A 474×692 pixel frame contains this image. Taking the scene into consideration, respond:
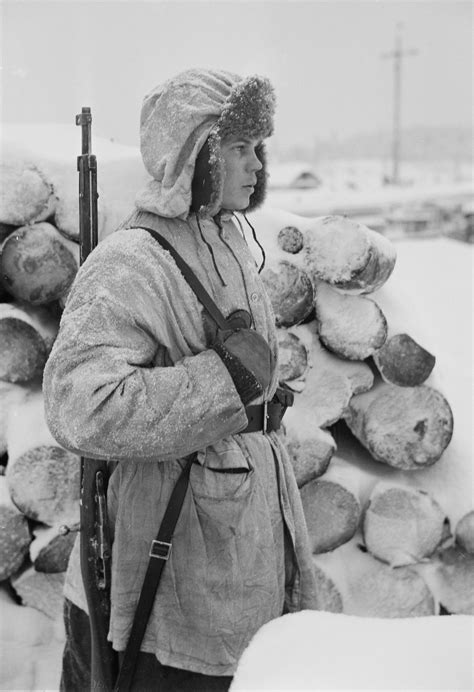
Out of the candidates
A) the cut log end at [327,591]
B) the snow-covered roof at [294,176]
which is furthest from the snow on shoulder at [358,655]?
the snow-covered roof at [294,176]

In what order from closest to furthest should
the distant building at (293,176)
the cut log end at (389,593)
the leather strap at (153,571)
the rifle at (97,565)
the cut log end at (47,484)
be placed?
the leather strap at (153,571) < the rifle at (97,565) < the cut log end at (47,484) < the cut log end at (389,593) < the distant building at (293,176)

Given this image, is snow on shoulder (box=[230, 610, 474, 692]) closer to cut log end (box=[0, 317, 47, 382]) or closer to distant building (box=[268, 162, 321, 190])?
cut log end (box=[0, 317, 47, 382])

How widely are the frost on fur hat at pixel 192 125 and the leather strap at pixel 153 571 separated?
0.49m

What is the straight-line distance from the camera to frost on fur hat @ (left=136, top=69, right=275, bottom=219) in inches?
56.4

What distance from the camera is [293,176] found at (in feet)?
32.7

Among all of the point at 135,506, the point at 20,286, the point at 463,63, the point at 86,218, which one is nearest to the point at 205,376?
the point at 135,506

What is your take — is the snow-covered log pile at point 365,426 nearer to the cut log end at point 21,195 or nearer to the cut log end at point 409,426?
the cut log end at point 409,426

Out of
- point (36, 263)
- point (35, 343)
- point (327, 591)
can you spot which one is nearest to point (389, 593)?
point (327, 591)

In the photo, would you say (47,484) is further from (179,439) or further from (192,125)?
(192,125)

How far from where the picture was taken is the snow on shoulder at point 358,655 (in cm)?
73

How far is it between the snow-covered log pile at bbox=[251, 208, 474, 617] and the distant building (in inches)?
260

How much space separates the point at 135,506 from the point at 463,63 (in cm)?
160

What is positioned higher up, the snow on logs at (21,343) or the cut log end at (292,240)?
the cut log end at (292,240)

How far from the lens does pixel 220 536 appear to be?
1.44 m
